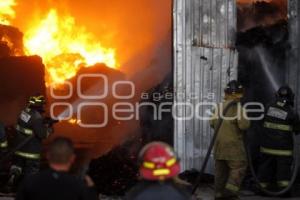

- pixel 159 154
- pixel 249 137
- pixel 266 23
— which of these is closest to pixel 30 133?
pixel 249 137

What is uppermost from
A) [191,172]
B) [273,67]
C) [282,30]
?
[282,30]

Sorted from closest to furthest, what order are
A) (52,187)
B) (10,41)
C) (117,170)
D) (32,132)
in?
1. (52,187)
2. (32,132)
3. (117,170)
4. (10,41)

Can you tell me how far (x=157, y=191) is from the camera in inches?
156

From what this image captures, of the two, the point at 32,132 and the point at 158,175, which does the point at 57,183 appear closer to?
the point at 158,175

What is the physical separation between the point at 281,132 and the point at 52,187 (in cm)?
514

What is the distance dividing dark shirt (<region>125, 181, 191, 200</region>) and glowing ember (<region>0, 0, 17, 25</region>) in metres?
11.9

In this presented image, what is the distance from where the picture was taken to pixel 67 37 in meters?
15.1

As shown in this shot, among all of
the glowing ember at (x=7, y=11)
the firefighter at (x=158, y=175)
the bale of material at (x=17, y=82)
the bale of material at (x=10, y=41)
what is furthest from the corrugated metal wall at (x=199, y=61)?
the glowing ember at (x=7, y=11)

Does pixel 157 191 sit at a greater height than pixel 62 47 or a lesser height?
lesser

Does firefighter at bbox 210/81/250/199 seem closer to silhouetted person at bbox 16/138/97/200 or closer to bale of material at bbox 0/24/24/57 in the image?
silhouetted person at bbox 16/138/97/200

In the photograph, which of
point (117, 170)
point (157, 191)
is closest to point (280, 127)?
point (117, 170)

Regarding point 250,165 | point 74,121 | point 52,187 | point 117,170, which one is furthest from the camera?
point 74,121

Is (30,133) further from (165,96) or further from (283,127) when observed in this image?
(283,127)

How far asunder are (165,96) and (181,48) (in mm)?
1457
